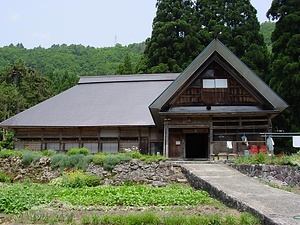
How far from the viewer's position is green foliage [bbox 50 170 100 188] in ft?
40.0

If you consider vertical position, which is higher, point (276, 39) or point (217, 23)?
point (217, 23)

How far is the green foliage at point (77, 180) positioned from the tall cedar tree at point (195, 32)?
19.1 meters

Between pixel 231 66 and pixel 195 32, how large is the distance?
51.5 ft

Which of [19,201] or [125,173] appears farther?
[125,173]

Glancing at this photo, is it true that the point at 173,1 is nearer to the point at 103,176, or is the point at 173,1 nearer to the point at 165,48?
the point at 165,48

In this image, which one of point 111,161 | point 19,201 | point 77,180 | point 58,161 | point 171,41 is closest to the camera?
point 19,201

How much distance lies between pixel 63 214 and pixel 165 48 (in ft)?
85.8

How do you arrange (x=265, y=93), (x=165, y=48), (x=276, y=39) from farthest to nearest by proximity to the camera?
1. (x=165, y=48)
2. (x=276, y=39)
3. (x=265, y=93)

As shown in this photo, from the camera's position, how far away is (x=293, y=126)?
23594mm

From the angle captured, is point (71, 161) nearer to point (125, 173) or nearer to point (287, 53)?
point (125, 173)

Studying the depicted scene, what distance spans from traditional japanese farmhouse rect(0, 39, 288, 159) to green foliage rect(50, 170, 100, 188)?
491 cm

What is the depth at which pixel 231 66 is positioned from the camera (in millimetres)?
16828

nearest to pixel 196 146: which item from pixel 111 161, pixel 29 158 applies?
pixel 111 161

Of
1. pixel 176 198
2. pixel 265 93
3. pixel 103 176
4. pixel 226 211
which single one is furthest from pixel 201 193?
pixel 265 93
